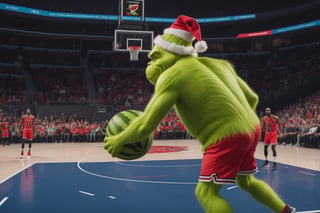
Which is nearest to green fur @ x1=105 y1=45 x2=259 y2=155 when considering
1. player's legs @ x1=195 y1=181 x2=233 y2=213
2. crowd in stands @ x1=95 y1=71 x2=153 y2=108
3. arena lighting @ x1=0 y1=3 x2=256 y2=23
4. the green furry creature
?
the green furry creature

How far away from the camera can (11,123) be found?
16.8m

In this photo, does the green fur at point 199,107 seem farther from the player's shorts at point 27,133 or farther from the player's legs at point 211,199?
the player's shorts at point 27,133

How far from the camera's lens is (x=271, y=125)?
27.4ft

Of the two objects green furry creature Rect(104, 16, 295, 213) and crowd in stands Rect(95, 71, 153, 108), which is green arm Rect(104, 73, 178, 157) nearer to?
green furry creature Rect(104, 16, 295, 213)

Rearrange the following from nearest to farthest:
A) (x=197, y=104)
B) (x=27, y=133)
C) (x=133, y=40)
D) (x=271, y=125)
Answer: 1. (x=197, y=104)
2. (x=271, y=125)
3. (x=27, y=133)
4. (x=133, y=40)

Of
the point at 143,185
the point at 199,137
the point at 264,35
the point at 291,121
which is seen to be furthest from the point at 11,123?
the point at 264,35

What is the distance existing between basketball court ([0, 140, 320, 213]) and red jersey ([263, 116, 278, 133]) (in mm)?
991

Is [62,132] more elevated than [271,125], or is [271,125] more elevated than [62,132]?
[271,125]

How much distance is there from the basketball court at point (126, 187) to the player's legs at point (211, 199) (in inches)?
87.3

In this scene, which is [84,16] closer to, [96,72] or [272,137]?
[96,72]

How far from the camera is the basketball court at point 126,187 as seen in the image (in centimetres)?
457

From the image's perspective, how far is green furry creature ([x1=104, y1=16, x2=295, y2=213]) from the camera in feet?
7.29

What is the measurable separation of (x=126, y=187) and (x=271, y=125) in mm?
4506

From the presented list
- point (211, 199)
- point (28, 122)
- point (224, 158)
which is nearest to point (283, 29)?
point (28, 122)
